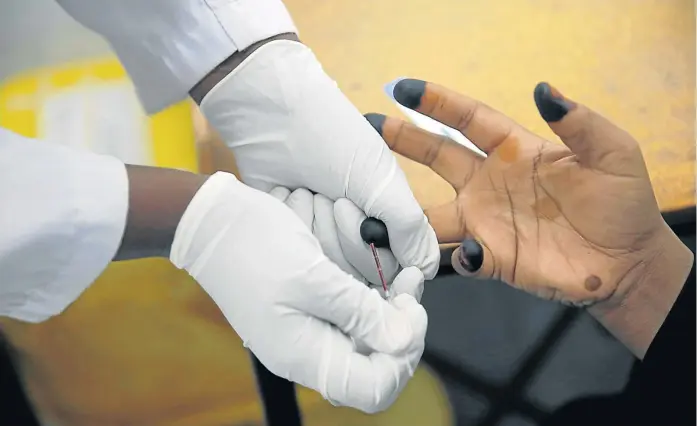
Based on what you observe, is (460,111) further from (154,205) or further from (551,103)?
(154,205)

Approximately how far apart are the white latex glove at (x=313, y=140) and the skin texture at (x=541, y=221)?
0.43 ft

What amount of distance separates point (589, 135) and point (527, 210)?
132mm

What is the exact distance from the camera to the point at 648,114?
0.82 meters

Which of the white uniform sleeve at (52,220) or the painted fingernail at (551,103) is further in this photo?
the painted fingernail at (551,103)

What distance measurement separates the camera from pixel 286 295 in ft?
1.71

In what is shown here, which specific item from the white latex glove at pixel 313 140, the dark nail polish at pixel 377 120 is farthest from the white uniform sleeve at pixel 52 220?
the dark nail polish at pixel 377 120

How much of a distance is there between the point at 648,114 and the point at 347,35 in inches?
16.2

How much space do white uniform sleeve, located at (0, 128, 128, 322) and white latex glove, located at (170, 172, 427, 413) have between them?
0.20 ft

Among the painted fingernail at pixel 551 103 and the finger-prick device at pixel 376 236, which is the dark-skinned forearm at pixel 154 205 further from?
the painted fingernail at pixel 551 103

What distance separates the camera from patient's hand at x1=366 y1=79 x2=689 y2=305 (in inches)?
29.2

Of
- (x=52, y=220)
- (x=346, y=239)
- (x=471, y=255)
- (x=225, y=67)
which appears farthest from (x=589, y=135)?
(x=52, y=220)

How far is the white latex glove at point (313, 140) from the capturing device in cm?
62

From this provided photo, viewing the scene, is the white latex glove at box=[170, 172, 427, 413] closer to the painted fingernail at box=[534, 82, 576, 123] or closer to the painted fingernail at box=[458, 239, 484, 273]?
the painted fingernail at box=[458, 239, 484, 273]

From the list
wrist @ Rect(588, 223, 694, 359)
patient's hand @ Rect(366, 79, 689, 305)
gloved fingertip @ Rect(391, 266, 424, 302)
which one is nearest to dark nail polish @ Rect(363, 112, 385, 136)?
patient's hand @ Rect(366, 79, 689, 305)
